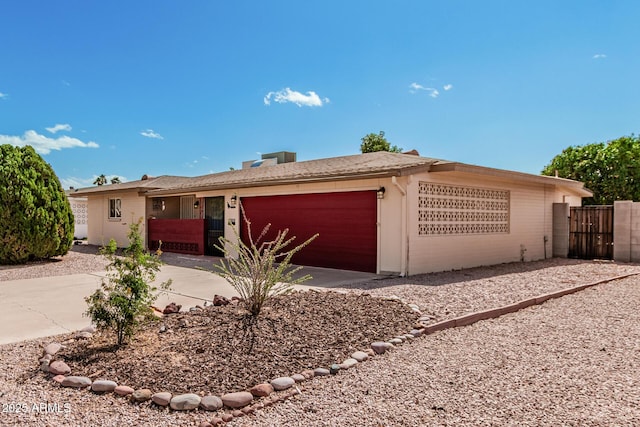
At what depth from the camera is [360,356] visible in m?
4.05

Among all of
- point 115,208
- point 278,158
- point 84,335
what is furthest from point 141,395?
point 115,208

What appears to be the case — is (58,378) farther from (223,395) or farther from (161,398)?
(223,395)

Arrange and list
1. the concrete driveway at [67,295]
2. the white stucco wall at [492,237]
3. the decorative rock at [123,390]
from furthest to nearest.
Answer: the white stucco wall at [492,237] < the concrete driveway at [67,295] < the decorative rock at [123,390]

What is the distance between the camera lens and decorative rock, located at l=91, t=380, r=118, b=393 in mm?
3281

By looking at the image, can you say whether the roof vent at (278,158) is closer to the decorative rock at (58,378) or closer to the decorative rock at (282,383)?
the decorative rock at (58,378)

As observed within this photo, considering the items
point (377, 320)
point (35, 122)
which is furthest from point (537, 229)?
point (35, 122)

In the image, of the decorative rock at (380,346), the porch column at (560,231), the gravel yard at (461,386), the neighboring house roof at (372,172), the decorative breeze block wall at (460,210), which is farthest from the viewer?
the porch column at (560,231)

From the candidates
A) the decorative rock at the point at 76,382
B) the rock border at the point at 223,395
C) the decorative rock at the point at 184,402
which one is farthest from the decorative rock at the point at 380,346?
the decorative rock at the point at 76,382

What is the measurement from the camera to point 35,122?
A: 44.7ft

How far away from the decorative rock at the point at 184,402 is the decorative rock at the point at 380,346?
1930mm

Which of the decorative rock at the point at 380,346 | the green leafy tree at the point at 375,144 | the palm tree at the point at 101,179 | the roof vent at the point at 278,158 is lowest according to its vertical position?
the decorative rock at the point at 380,346

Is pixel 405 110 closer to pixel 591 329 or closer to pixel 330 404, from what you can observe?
pixel 591 329

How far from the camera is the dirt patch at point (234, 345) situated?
346cm

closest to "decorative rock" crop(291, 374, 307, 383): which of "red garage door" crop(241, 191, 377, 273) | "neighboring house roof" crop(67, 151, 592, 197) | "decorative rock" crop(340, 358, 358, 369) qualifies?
"decorative rock" crop(340, 358, 358, 369)
